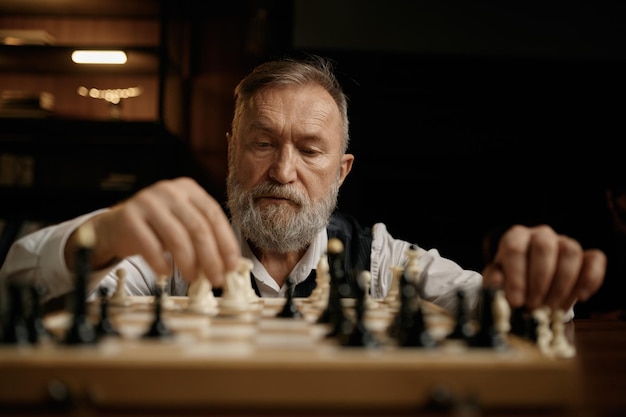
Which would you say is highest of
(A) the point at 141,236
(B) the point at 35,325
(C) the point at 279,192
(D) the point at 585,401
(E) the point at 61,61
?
(E) the point at 61,61

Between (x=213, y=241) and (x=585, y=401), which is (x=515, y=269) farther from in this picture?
(x=213, y=241)

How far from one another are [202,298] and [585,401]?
748mm

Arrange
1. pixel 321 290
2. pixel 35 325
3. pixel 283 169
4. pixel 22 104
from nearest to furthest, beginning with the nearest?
pixel 35 325 → pixel 321 290 → pixel 283 169 → pixel 22 104

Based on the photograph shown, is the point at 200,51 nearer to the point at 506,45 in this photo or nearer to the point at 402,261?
the point at 506,45

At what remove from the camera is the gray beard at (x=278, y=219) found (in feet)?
6.67

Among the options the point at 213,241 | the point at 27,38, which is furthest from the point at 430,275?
the point at 27,38

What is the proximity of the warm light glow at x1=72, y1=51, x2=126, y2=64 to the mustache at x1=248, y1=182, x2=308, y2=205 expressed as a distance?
2.58 metres

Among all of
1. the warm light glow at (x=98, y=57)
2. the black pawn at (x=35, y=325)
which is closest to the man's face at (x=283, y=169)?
the black pawn at (x=35, y=325)

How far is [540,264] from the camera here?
1185 mm

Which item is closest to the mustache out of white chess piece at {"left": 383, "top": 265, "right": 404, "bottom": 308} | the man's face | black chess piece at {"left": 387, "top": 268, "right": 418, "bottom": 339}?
the man's face

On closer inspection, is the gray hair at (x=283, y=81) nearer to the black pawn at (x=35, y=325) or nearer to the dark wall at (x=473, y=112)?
the black pawn at (x=35, y=325)

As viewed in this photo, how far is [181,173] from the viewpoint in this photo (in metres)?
4.58

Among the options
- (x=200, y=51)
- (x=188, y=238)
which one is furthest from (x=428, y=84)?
(x=188, y=238)

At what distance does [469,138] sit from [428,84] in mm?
500
